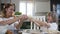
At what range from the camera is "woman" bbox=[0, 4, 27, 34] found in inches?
26.9

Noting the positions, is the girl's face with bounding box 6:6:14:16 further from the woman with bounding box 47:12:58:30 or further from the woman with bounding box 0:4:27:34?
the woman with bounding box 47:12:58:30

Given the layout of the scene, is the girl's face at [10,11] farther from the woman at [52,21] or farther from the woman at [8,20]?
the woman at [52,21]

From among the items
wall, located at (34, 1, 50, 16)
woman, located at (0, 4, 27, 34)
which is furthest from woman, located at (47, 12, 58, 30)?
woman, located at (0, 4, 27, 34)

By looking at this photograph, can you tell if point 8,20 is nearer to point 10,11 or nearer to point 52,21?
point 10,11

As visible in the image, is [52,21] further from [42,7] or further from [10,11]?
[10,11]

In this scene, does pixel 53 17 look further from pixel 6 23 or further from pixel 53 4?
pixel 6 23

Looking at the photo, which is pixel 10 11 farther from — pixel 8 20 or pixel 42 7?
pixel 42 7

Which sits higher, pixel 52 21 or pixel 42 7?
pixel 42 7

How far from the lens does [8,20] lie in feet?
2.25

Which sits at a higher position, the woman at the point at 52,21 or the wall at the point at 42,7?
the wall at the point at 42,7

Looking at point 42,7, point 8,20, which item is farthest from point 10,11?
point 42,7

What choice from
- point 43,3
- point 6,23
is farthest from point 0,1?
point 43,3

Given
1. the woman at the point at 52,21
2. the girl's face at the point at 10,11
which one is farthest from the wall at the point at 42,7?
the girl's face at the point at 10,11

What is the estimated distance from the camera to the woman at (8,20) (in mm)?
683
